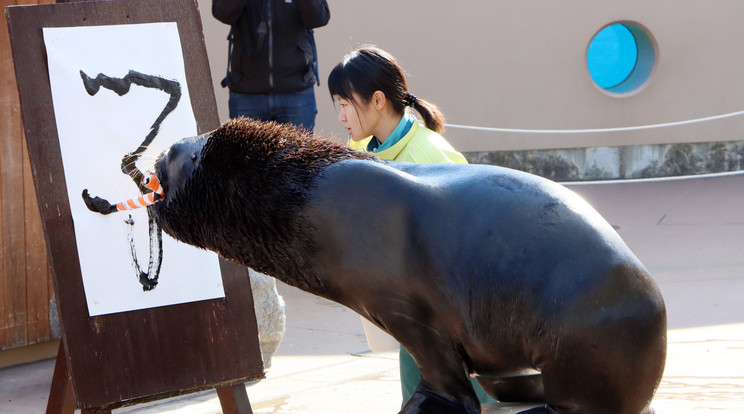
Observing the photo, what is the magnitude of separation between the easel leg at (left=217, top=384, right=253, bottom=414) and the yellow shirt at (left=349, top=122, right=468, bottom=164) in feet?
3.47

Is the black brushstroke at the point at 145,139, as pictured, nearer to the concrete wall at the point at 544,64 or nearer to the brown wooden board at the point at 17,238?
the brown wooden board at the point at 17,238

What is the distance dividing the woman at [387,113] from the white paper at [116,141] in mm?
756

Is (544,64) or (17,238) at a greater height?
(544,64)


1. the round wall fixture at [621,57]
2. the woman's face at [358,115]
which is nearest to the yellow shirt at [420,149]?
the woman's face at [358,115]

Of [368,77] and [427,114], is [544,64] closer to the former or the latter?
[427,114]

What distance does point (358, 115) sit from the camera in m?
2.95

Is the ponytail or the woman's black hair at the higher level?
the woman's black hair

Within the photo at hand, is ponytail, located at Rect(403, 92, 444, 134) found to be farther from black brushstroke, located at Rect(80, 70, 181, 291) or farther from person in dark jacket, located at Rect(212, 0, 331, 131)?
person in dark jacket, located at Rect(212, 0, 331, 131)

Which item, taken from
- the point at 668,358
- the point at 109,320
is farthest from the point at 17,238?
the point at 668,358

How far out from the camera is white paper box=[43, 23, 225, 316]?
318cm

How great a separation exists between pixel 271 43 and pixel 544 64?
4.76 meters

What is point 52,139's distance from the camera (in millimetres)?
3186

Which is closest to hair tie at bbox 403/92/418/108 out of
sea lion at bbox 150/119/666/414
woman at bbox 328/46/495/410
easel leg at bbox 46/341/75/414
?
woman at bbox 328/46/495/410

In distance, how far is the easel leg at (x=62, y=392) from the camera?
10.4 ft
